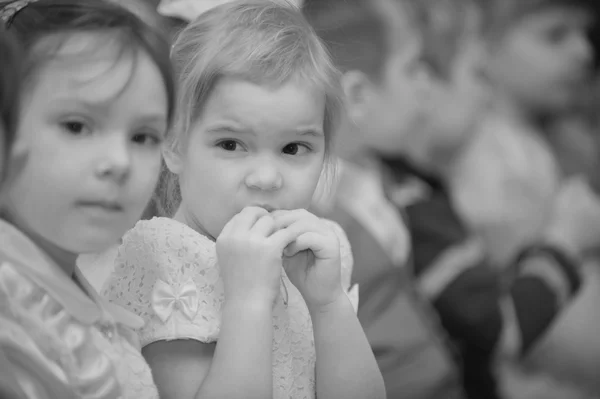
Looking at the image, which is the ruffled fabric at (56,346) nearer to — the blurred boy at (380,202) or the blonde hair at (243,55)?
the blonde hair at (243,55)

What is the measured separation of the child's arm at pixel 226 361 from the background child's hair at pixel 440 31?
1.14m

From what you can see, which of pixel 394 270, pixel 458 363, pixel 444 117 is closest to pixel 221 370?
pixel 394 270

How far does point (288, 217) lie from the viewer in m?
0.54

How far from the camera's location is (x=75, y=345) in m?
0.45

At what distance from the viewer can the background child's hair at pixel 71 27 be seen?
44 centimetres

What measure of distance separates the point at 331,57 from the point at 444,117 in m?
1.10

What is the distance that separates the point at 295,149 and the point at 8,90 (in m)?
0.21

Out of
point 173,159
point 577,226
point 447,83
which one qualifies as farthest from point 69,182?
point 577,226

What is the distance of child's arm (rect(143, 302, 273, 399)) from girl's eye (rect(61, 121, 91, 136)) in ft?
0.46

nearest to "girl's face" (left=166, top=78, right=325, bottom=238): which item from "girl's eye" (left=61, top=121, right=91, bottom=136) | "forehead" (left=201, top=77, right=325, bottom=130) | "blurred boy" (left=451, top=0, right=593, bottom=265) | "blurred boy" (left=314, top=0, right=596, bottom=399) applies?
"forehead" (left=201, top=77, right=325, bottom=130)

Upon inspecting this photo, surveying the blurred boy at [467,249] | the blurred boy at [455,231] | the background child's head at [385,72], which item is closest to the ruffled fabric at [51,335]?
the background child's head at [385,72]

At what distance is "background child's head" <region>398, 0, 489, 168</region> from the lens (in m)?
1.59

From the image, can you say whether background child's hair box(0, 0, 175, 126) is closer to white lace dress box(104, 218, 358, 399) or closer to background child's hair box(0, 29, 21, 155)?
background child's hair box(0, 29, 21, 155)

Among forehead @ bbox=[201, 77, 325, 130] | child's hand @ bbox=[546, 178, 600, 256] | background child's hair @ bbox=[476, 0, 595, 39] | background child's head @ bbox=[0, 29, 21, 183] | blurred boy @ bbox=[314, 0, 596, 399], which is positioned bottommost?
child's hand @ bbox=[546, 178, 600, 256]
